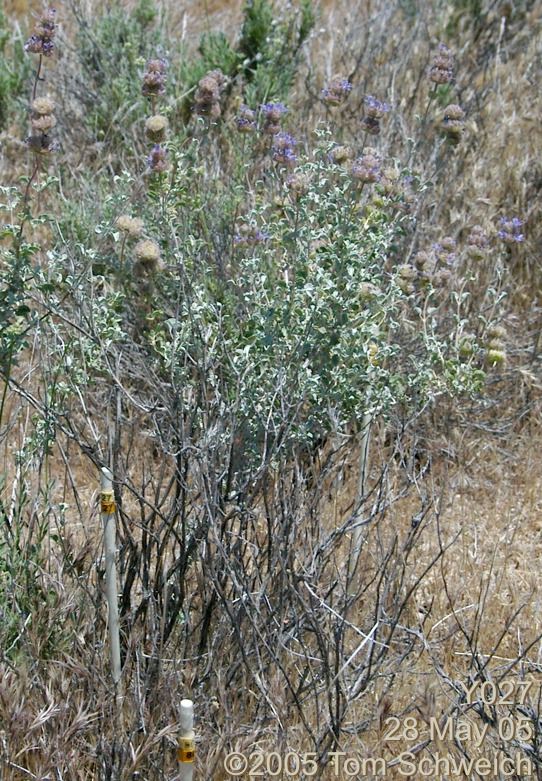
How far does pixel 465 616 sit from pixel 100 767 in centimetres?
119

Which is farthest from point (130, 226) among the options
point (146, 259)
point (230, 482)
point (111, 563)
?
point (111, 563)

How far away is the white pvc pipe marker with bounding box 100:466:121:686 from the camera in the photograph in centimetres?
220

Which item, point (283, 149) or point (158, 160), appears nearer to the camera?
point (158, 160)

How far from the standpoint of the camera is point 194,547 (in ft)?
8.05

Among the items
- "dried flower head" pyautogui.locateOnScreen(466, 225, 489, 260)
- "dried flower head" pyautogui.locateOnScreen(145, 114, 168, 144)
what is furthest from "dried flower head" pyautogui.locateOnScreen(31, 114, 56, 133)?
"dried flower head" pyautogui.locateOnScreen(466, 225, 489, 260)

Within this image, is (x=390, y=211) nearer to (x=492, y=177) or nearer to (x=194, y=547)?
(x=492, y=177)

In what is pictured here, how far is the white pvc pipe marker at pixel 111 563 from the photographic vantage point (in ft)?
7.22

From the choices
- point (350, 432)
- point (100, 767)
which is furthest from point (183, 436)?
point (350, 432)

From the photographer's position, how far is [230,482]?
2.45m

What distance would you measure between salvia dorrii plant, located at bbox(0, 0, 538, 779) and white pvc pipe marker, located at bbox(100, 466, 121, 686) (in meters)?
0.06

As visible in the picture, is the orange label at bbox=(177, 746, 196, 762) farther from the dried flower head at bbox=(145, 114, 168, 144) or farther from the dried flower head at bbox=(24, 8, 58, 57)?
the dried flower head at bbox=(145, 114, 168, 144)

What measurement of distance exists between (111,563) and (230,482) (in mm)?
388

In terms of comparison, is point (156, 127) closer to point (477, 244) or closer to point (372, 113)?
point (372, 113)

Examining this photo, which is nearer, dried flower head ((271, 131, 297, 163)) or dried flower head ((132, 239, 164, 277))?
dried flower head ((132, 239, 164, 277))
